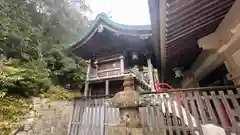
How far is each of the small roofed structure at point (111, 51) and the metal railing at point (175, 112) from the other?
247 cm

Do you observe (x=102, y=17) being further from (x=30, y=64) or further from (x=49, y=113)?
(x=49, y=113)

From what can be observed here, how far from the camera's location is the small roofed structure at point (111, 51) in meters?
7.78

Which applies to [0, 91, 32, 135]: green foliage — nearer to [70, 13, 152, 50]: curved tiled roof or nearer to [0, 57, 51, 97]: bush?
[0, 57, 51, 97]: bush

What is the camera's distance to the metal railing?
11.0ft

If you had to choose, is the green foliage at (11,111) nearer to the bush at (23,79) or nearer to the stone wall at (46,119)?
the stone wall at (46,119)

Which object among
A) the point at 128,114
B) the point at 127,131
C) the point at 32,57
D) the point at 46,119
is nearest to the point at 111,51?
the point at 46,119

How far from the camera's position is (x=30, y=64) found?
340 inches

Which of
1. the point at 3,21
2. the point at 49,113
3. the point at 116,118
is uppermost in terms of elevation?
the point at 3,21

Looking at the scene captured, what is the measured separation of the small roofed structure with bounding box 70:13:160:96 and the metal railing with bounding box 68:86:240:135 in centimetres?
247

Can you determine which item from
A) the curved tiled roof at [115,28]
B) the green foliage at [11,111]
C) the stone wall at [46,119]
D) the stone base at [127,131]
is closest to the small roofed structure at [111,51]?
the curved tiled roof at [115,28]

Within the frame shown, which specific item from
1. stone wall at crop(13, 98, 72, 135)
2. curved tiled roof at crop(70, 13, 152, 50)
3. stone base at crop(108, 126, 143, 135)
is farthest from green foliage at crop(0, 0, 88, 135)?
stone base at crop(108, 126, 143, 135)

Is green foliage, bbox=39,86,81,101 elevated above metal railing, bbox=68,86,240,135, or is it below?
above

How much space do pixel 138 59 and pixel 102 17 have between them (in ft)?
10.5

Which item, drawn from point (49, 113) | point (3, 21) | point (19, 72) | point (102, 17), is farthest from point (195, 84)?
point (3, 21)
